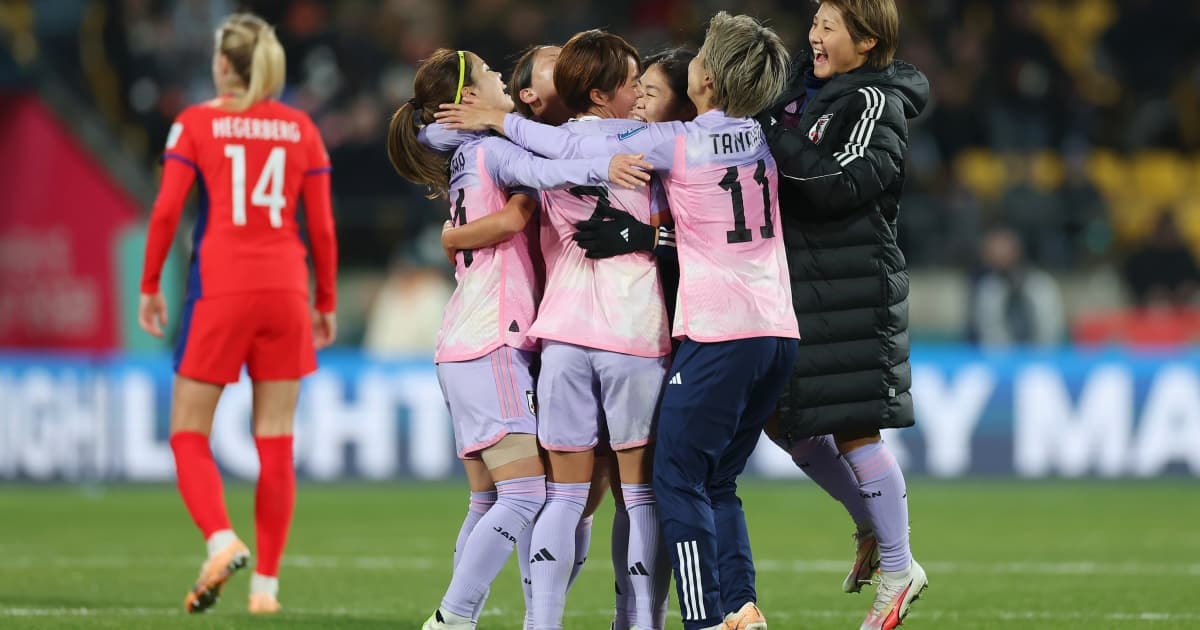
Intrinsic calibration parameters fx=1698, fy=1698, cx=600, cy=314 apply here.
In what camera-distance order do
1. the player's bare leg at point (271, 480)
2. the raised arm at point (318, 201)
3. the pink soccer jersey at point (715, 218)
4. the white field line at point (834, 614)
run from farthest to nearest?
the raised arm at point (318, 201) → the player's bare leg at point (271, 480) → the white field line at point (834, 614) → the pink soccer jersey at point (715, 218)

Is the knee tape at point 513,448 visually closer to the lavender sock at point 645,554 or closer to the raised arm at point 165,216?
the lavender sock at point 645,554

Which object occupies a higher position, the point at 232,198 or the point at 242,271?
the point at 232,198

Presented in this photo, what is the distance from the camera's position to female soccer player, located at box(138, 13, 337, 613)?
→ 705cm

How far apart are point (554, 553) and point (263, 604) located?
191cm

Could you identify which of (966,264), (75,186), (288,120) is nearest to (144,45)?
(75,186)

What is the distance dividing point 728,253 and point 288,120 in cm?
248

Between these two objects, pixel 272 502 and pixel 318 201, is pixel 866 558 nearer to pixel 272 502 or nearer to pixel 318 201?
pixel 272 502

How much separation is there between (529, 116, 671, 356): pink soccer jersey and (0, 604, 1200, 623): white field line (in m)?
1.88

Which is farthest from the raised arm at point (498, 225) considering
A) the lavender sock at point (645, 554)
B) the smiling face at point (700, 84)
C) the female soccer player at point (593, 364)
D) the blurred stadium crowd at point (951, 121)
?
the blurred stadium crowd at point (951, 121)

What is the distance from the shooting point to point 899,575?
6.18 meters

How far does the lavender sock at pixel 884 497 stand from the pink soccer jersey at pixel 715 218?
0.75m

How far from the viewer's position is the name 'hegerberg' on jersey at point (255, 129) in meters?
7.11

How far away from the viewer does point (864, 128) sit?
231 inches

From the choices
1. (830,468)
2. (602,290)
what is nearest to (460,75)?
(602,290)
